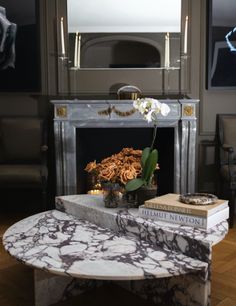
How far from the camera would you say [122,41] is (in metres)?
2.48

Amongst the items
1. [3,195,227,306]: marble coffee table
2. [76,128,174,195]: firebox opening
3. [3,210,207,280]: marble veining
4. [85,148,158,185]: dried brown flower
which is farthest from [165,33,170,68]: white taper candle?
[3,210,207,280]: marble veining

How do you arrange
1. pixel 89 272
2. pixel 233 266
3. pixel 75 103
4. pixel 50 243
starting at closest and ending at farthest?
pixel 89 272 → pixel 50 243 → pixel 233 266 → pixel 75 103

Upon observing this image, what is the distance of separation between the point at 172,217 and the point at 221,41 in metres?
1.62

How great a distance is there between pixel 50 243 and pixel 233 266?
799 mm

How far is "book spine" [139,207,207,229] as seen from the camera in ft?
3.73

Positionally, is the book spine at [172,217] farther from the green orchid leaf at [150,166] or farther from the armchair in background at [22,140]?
the armchair in background at [22,140]

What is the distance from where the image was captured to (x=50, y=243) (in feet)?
3.79

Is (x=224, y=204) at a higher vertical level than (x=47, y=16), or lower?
lower

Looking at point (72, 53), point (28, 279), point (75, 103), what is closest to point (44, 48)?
point (72, 53)

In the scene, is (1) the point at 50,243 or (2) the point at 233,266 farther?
(2) the point at 233,266

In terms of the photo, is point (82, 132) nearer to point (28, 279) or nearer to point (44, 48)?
point (44, 48)

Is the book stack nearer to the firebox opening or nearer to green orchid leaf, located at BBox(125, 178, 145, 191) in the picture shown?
green orchid leaf, located at BBox(125, 178, 145, 191)

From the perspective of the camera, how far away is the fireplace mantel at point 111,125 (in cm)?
232

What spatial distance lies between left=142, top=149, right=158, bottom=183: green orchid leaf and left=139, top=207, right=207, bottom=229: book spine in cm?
12
